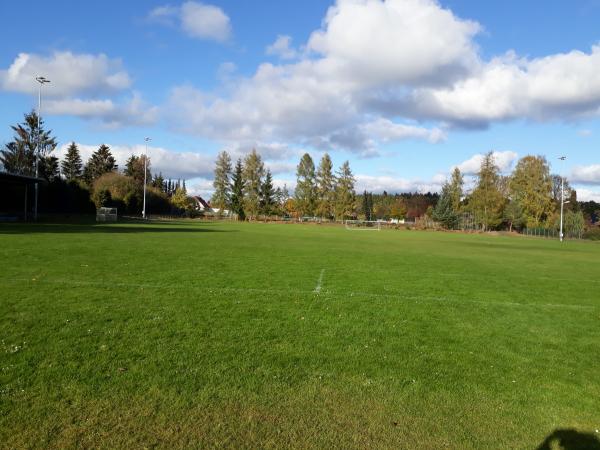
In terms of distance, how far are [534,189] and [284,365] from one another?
78157 millimetres

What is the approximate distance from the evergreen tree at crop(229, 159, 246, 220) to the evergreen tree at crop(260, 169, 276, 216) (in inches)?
153

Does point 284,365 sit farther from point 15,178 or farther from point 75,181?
point 75,181

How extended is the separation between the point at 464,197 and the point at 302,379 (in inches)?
3216

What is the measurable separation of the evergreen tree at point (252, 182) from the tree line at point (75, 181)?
48.3 feet

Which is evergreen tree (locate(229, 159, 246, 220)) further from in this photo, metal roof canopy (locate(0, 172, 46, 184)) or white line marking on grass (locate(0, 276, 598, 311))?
white line marking on grass (locate(0, 276, 598, 311))

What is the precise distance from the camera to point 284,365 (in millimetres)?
5348

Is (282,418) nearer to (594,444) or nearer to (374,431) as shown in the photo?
(374,431)

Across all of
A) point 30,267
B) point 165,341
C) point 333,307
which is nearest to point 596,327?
point 333,307

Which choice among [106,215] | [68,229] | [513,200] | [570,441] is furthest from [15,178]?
[513,200]

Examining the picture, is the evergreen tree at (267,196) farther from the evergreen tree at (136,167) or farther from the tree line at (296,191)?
the evergreen tree at (136,167)

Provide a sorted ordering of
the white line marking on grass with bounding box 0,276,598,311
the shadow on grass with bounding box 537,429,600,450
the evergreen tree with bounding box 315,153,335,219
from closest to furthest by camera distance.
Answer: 1. the shadow on grass with bounding box 537,429,600,450
2. the white line marking on grass with bounding box 0,276,598,311
3. the evergreen tree with bounding box 315,153,335,219

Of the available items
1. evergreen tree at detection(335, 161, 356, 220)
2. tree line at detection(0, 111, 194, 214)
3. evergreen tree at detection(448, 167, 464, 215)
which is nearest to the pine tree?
tree line at detection(0, 111, 194, 214)

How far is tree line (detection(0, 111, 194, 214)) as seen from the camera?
64.9m

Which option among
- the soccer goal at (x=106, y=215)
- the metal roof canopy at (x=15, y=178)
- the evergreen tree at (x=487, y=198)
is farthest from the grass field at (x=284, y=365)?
the evergreen tree at (x=487, y=198)
